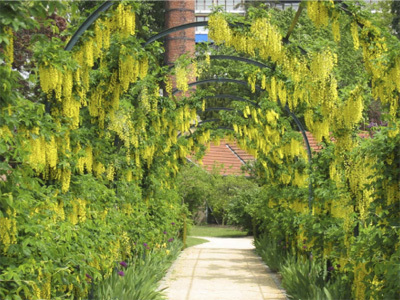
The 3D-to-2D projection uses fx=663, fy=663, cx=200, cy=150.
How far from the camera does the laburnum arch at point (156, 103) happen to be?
5957 millimetres

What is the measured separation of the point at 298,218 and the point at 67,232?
5678 millimetres

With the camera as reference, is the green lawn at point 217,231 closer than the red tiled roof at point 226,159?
Yes

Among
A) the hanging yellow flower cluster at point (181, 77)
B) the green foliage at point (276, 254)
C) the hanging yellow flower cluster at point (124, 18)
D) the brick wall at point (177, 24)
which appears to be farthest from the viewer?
the brick wall at point (177, 24)

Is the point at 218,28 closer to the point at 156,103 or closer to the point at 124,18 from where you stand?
the point at 124,18

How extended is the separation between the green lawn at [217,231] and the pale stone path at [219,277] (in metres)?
6.67

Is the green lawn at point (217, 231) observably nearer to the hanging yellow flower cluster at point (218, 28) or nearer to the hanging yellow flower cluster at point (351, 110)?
the hanging yellow flower cluster at point (218, 28)

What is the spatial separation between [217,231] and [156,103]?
15040 millimetres

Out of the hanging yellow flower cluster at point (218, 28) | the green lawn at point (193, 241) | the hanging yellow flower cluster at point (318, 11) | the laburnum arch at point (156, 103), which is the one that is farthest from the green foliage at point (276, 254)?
the hanging yellow flower cluster at point (318, 11)

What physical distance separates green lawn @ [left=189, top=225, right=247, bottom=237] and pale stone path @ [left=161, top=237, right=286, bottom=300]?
6.67 metres

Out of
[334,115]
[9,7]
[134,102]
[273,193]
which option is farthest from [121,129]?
[273,193]

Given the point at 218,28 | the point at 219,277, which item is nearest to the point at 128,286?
the point at 218,28

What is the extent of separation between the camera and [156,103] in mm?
10680

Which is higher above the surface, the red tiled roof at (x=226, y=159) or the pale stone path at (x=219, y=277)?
the red tiled roof at (x=226, y=159)

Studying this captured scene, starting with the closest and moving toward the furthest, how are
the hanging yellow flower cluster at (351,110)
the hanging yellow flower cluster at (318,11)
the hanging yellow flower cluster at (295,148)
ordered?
the hanging yellow flower cluster at (318,11) < the hanging yellow flower cluster at (351,110) < the hanging yellow flower cluster at (295,148)
